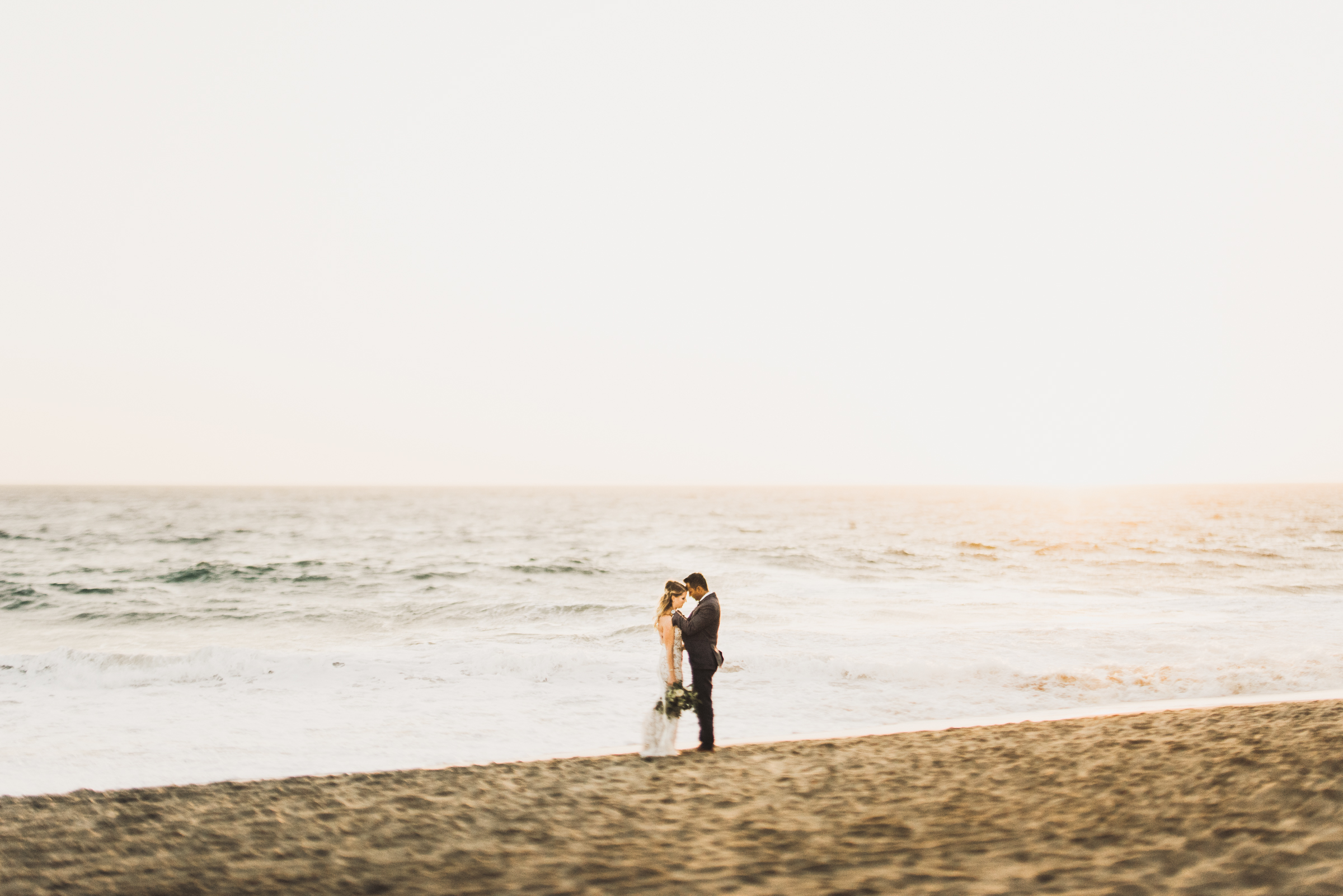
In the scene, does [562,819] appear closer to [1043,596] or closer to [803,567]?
[1043,596]

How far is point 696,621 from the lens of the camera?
8750mm

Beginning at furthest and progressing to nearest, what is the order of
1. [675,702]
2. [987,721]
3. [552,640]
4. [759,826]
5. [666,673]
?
[552,640] < [987,721] < [666,673] < [675,702] < [759,826]

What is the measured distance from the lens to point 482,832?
6367 millimetres

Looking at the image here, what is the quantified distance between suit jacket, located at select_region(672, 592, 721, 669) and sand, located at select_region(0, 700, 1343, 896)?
0.96m

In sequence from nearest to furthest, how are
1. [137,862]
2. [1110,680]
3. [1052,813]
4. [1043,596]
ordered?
[137,862], [1052,813], [1110,680], [1043,596]

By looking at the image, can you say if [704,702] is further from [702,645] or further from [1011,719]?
[1011,719]

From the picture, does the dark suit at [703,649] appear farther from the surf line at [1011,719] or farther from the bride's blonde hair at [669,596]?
the surf line at [1011,719]

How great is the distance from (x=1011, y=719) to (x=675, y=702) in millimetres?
4554

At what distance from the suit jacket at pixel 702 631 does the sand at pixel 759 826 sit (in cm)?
96

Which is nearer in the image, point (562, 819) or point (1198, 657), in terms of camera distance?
point (562, 819)

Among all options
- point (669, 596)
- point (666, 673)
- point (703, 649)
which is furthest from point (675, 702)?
point (669, 596)

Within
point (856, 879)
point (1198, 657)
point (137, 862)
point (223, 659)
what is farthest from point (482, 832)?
point (1198, 657)

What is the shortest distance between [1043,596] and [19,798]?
26.5m

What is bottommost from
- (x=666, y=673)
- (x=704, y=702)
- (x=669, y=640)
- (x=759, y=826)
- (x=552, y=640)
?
(x=552, y=640)
